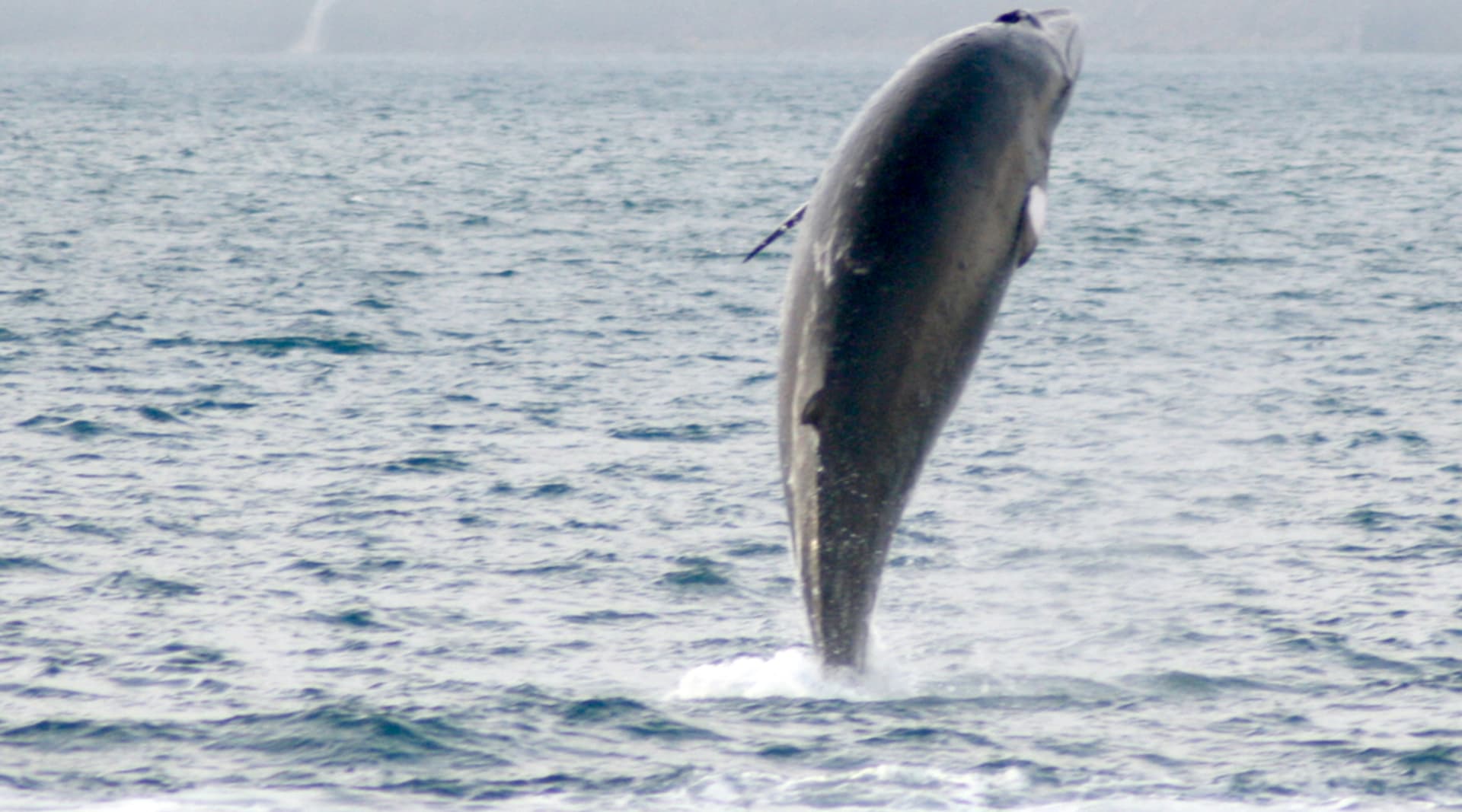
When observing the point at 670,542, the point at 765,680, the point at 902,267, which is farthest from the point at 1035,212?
the point at 670,542

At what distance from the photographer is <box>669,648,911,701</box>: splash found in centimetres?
1688

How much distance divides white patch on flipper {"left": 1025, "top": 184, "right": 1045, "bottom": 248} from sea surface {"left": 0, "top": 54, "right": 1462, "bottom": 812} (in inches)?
118

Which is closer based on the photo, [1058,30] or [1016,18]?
[1016,18]

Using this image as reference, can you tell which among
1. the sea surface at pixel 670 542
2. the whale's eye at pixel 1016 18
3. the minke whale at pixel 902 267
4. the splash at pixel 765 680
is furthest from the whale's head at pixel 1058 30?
the splash at pixel 765 680

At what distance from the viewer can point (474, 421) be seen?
30469mm

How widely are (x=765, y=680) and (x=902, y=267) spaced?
11.0 metres

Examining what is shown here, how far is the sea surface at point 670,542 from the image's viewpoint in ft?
51.4

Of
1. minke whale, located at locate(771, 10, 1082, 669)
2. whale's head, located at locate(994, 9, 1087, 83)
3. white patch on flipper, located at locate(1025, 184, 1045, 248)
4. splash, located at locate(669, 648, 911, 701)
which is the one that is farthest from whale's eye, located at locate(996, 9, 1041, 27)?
splash, located at locate(669, 648, 911, 701)

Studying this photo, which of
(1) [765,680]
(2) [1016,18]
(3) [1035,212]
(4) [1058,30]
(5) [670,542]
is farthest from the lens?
(5) [670,542]

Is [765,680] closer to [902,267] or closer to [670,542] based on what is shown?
[670,542]

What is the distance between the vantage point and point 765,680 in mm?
17531

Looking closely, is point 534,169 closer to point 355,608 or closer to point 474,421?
point 474,421

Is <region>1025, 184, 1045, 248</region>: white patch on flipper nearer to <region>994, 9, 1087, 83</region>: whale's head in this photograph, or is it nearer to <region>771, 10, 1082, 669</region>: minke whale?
<region>771, 10, 1082, 669</region>: minke whale

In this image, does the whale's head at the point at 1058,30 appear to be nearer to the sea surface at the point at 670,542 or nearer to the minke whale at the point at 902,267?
the minke whale at the point at 902,267
